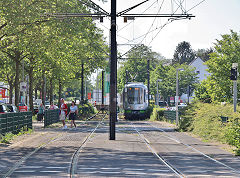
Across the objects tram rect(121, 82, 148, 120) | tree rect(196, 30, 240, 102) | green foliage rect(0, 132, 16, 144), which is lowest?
green foliage rect(0, 132, 16, 144)

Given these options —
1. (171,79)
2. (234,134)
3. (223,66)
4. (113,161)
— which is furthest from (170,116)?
(171,79)

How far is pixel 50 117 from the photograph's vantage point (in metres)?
35.1

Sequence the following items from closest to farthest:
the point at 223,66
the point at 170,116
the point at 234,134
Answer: the point at 234,134
the point at 170,116
the point at 223,66

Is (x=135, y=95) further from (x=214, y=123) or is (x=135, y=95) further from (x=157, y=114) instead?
(x=214, y=123)

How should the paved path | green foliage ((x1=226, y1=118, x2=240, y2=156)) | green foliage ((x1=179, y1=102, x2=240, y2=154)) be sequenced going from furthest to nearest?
green foliage ((x1=179, y1=102, x2=240, y2=154)), green foliage ((x1=226, y1=118, x2=240, y2=156)), the paved path

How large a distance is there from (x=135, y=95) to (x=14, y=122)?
2689 centimetres

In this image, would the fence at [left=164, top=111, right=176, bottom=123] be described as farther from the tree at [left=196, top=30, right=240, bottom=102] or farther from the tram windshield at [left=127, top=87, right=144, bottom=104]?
the tree at [left=196, top=30, right=240, bottom=102]

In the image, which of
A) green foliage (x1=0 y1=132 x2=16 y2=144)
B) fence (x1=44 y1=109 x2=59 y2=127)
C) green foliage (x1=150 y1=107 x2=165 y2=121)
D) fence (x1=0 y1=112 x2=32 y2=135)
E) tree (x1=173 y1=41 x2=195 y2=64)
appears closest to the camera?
green foliage (x1=0 y1=132 x2=16 y2=144)

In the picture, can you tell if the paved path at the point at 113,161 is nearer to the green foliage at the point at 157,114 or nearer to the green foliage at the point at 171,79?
the green foliage at the point at 157,114

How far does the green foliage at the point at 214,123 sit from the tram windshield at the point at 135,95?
19998 mm

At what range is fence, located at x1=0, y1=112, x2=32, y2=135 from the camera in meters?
21.4

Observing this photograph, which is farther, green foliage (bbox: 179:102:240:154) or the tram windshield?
the tram windshield

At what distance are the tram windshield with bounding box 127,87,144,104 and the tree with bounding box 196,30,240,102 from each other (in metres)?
9.55

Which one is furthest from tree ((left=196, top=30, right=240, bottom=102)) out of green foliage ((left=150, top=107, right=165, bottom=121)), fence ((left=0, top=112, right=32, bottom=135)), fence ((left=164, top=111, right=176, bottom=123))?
fence ((left=0, top=112, right=32, bottom=135))
